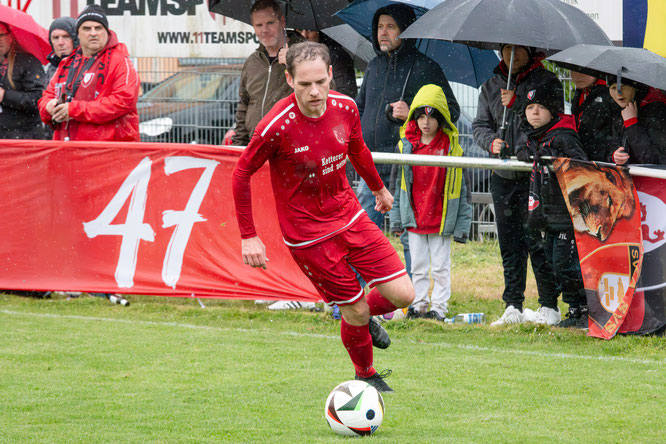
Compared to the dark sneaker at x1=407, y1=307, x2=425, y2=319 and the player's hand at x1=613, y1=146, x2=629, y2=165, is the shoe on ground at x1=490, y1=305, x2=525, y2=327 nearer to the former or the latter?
the dark sneaker at x1=407, y1=307, x2=425, y2=319

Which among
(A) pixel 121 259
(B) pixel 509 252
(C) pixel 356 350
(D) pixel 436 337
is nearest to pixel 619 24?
(B) pixel 509 252

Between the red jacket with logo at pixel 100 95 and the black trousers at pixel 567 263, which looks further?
the red jacket with logo at pixel 100 95

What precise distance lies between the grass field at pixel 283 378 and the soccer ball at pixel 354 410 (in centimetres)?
8

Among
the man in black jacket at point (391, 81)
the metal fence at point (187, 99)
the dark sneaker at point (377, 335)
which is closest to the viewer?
the dark sneaker at point (377, 335)

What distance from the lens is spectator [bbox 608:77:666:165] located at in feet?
25.6

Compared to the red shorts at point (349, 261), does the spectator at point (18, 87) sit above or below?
above

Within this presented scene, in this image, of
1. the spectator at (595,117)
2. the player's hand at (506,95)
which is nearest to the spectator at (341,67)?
Result: the player's hand at (506,95)

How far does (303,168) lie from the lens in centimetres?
613

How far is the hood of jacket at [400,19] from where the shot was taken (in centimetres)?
930

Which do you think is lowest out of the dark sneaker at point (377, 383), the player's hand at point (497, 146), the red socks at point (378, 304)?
the dark sneaker at point (377, 383)

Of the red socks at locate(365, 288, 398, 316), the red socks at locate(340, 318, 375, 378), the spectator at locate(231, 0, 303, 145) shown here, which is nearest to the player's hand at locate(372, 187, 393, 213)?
the red socks at locate(365, 288, 398, 316)

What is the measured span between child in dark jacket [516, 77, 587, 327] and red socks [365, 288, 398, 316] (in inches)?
93.2

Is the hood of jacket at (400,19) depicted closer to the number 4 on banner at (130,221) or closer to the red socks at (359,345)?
the number 4 on banner at (130,221)

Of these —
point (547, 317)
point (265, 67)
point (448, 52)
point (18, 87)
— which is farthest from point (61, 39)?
point (547, 317)
